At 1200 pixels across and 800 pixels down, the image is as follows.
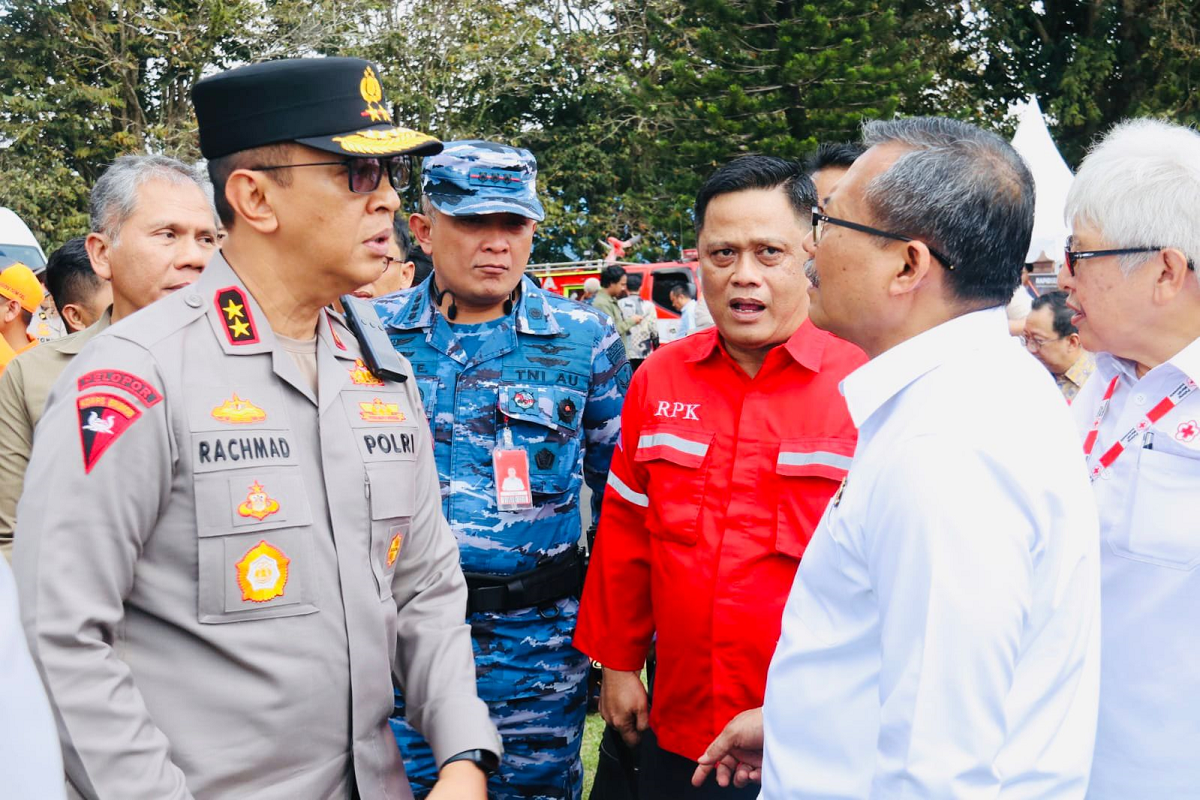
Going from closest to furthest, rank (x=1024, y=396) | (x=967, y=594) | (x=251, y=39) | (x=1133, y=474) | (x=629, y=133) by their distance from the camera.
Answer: (x=967, y=594) → (x=1024, y=396) → (x=1133, y=474) → (x=251, y=39) → (x=629, y=133)

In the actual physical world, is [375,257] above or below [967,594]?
above

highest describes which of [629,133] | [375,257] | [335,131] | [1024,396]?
[335,131]

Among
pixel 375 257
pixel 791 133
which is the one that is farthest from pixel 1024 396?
pixel 791 133

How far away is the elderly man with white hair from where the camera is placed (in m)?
2.05

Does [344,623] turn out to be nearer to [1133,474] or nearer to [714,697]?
[714,697]

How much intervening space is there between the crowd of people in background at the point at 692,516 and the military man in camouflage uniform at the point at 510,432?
19 mm

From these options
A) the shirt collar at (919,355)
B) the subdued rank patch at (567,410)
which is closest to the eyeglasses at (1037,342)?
the subdued rank patch at (567,410)

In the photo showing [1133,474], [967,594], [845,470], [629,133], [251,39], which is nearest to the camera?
[967,594]

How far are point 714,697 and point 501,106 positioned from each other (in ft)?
82.6

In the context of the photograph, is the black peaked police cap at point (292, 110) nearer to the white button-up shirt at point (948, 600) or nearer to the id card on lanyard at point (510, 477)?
the white button-up shirt at point (948, 600)

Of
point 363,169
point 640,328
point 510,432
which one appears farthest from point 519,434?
point 640,328

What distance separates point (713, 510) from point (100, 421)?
1460 mm

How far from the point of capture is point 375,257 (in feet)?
6.35

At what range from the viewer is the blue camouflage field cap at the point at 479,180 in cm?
297
